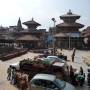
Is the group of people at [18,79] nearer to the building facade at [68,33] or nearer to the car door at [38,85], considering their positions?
the car door at [38,85]

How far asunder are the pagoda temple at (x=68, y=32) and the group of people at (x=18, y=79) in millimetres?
39707

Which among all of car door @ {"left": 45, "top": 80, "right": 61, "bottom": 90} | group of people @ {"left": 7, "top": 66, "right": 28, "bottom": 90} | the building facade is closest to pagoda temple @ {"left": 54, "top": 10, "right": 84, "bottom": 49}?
the building facade

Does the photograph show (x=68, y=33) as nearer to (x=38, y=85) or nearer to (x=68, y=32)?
(x=68, y=32)

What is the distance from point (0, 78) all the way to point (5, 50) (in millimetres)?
29402

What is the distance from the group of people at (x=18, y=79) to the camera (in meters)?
16.9

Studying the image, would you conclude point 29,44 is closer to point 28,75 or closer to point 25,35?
point 25,35

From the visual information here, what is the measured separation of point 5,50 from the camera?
50.3 m

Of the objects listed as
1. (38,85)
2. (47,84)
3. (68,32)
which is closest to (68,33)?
(68,32)

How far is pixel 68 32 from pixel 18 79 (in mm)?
49672

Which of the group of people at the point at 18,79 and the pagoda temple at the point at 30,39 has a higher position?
the pagoda temple at the point at 30,39

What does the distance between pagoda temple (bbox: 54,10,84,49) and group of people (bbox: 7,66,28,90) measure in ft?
130

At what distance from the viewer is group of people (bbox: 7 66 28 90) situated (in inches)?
664

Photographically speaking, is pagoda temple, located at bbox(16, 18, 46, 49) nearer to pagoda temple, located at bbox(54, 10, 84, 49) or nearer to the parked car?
pagoda temple, located at bbox(54, 10, 84, 49)

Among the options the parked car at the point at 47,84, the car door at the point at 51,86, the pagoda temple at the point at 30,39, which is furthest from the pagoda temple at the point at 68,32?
the car door at the point at 51,86
